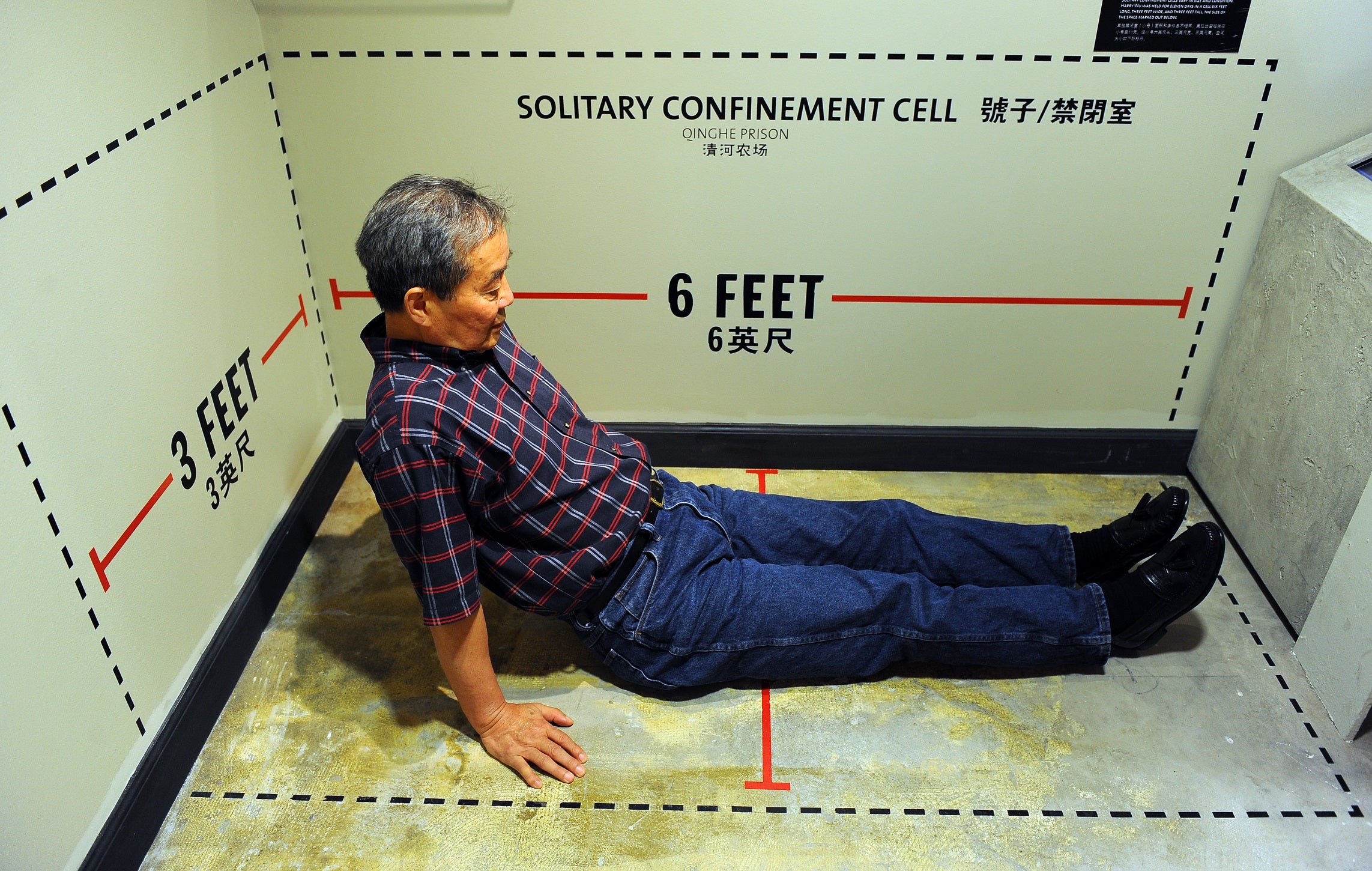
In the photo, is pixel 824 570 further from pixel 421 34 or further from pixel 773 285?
pixel 421 34

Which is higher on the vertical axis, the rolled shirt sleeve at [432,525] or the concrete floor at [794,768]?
the rolled shirt sleeve at [432,525]

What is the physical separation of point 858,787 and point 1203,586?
786 mm

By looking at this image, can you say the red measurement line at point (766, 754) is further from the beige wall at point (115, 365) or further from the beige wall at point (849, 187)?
the beige wall at point (115, 365)

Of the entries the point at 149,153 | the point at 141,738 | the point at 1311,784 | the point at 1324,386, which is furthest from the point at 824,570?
the point at 149,153

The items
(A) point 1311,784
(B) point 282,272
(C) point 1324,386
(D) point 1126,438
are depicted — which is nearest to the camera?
(A) point 1311,784

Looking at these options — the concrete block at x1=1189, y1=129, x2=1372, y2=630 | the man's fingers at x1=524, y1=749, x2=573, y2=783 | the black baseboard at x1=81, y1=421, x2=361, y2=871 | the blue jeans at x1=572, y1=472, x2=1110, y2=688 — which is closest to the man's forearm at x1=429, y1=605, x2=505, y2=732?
the man's fingers at x1=524, y1=749, x2=573, y2=783

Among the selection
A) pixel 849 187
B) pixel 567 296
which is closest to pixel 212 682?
pixel 567 296

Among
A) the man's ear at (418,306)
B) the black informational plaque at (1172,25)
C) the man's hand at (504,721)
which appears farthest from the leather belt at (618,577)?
the black informational plaque at (1172,25)

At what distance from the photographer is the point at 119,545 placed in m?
1.77

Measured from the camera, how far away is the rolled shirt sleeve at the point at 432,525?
5.36ft

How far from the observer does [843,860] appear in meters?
1.80

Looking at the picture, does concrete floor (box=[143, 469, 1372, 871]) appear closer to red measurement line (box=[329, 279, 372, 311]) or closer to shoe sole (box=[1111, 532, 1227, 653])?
shoe sole (box=[1111, 532, 1227, 653])

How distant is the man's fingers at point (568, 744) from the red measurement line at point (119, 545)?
0.84 m

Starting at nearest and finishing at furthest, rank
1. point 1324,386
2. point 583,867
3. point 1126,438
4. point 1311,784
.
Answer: point 583,867 → point 1311,784 → point 1324,386 → point 1126,438
